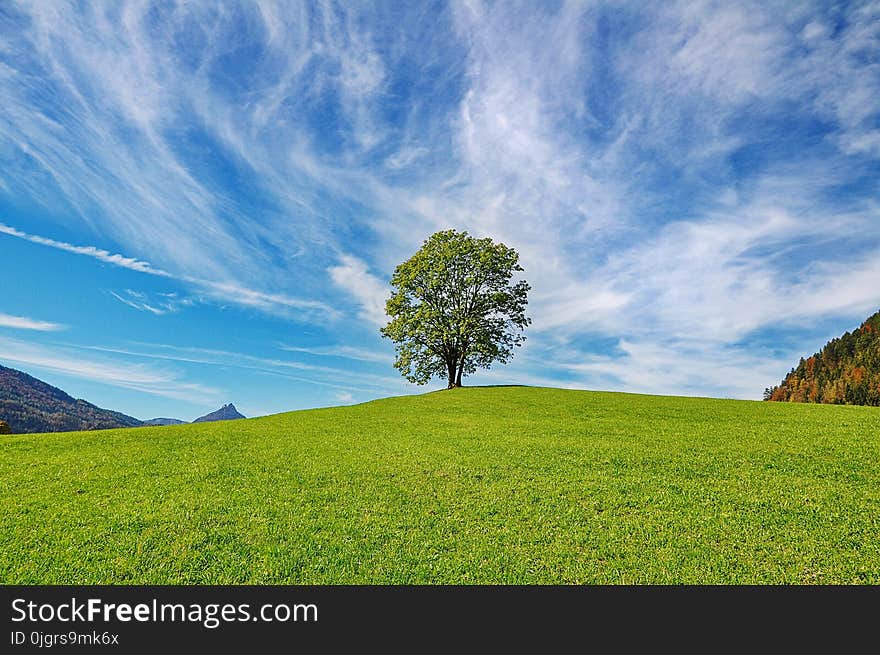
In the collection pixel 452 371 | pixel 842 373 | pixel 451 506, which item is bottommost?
pixel 451 506

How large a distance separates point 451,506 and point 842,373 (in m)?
150

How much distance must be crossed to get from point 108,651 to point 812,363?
6722 inches

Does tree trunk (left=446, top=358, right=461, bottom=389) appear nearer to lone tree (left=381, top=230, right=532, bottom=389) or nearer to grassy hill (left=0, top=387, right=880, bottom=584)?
lone tree (left=381, top=230, right=532, bottom=389)

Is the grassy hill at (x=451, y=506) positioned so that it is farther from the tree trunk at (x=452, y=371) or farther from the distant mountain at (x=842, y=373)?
the distant mountain at (x=842, y=373)

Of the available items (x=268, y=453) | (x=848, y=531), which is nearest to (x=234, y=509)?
(x=268, y=453)

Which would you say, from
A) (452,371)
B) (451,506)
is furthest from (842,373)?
(451,506)

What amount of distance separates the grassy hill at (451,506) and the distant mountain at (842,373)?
376 ft

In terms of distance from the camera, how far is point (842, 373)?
122 metres

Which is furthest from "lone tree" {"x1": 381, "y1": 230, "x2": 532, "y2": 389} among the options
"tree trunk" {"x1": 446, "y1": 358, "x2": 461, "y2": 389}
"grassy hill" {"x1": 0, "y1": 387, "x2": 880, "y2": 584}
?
"grassy hill" {"x1": 0, "y1": 387, "x2": 880, "y2": 584}

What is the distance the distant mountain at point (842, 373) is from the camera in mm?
106875

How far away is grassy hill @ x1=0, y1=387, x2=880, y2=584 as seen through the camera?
27.8 ft

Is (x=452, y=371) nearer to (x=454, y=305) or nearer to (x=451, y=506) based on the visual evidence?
(x=454, y=305)

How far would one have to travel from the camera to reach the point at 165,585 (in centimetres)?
794

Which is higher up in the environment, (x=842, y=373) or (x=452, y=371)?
(x=842, y=373)
